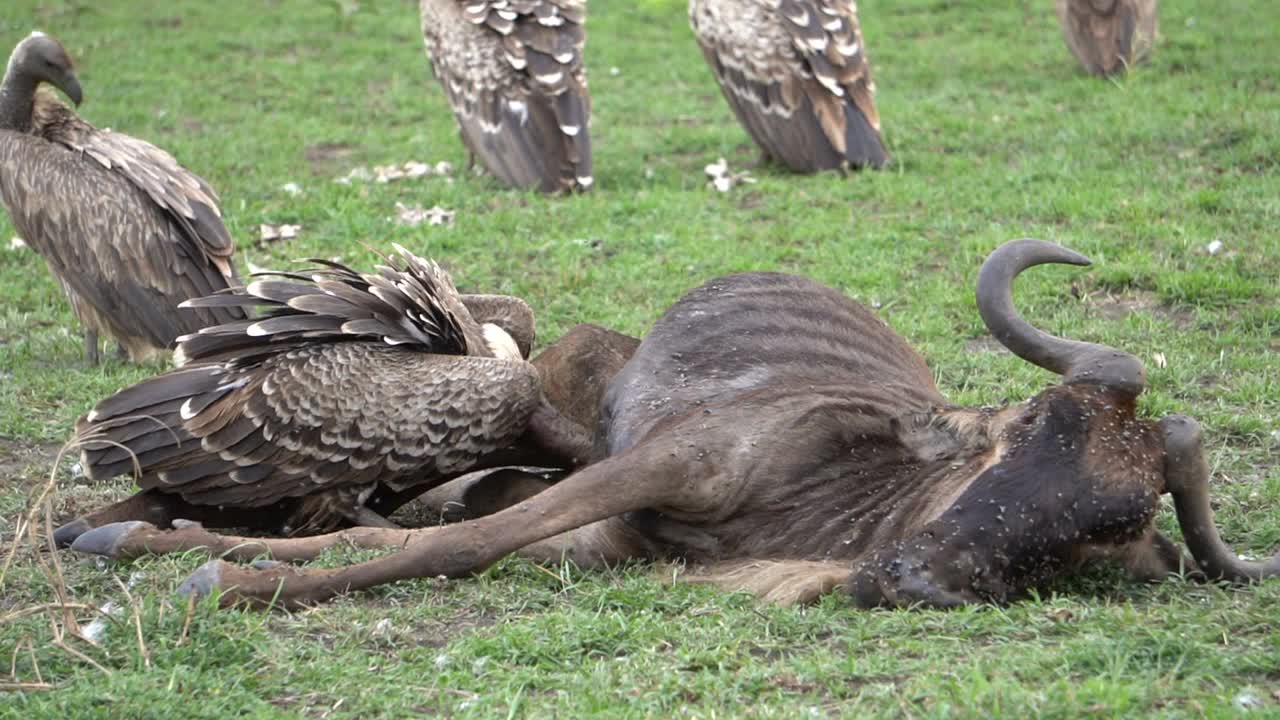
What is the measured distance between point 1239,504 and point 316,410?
9.74 feet

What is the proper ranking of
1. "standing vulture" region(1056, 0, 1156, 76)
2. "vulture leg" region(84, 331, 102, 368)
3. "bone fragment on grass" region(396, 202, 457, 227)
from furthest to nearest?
1. "standing vulture" region(1056, 0, 1156, 76)
2. "bone fragment on grass" region(396, 202, 457, 227)
3. "vulture leg" region(84, 331, 102, 368)

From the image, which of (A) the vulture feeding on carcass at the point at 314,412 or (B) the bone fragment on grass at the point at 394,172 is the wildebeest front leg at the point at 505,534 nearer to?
(A) the vulture feeding on carcass at the point at 314,412

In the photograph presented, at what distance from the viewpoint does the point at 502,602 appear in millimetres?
4312

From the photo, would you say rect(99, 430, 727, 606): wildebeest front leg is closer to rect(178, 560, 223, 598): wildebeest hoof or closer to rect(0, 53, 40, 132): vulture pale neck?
rect(178, 560, 223, 598): wildebeest hoof

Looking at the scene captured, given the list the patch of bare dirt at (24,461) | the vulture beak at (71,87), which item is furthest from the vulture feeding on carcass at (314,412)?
the vulture beak at (71,87)

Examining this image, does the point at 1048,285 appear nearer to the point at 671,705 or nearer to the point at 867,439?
the point at 867,439

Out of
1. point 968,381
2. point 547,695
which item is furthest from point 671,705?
point 968,381

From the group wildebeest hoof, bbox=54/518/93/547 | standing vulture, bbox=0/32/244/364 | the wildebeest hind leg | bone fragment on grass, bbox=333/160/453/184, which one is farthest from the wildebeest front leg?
bone fragment on grass, bbox=333/160/453/184

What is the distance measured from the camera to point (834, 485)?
466 centimetres

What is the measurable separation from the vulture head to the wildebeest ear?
478 cm

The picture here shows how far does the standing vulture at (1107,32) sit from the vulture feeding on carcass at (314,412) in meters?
7.87

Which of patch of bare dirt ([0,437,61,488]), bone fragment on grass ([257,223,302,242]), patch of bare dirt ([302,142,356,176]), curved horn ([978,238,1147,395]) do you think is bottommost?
patch of bare dirt ([0,437,61,488])

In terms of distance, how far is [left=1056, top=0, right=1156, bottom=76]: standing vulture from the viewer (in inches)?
464

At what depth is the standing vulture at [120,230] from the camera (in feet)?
22.8
